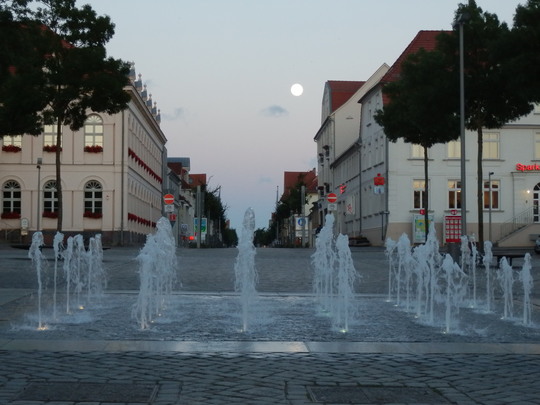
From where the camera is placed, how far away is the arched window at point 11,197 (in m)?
61.9

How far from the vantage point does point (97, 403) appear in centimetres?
634

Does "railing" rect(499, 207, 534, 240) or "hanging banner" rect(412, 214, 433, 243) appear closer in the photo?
"hanging banner" rect(412, 214, 433, 243)

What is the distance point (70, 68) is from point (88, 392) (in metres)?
25.6

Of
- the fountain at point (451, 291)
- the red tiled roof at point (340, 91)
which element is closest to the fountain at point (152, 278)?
the fountain at point (451, 291)

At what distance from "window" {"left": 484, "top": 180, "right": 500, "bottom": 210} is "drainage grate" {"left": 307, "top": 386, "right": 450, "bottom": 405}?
52.4 meters

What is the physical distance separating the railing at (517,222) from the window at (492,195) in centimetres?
138

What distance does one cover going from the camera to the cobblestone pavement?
6680 millimetres

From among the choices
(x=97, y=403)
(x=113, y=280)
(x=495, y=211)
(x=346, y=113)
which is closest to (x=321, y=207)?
(x=346, y=113)

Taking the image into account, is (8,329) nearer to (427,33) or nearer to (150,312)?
(150,312)

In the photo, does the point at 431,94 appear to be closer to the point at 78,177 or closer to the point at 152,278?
the point at 152,278

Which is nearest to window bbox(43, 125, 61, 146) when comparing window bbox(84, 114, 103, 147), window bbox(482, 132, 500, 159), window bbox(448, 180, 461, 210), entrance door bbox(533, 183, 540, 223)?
window bbox(84, 114, 103, 147)

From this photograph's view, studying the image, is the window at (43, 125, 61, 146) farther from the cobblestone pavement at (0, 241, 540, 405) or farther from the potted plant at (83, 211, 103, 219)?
the cobblestone pavement at (0, 241, 540, 405)

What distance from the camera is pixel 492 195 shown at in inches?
2304

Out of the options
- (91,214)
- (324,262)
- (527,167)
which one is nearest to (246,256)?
(324,262)
